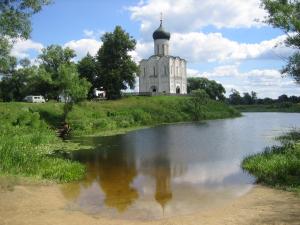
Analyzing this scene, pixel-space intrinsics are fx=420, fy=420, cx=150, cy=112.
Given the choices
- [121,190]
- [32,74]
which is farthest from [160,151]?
[32,74]

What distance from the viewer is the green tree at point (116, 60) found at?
6994 centimetres

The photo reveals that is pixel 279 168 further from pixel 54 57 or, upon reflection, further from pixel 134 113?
pixel 54 57

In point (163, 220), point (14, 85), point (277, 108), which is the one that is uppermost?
point (14, 85)

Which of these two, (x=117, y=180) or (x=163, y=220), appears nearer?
(x=163, y=220)

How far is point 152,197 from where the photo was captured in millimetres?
17188

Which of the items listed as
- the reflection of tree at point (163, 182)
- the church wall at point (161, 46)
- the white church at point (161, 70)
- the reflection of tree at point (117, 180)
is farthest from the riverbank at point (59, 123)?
the church wall at point (161, 46)

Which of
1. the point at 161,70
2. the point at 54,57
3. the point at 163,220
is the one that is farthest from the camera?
the point at 161,70

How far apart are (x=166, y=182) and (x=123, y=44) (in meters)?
52.8

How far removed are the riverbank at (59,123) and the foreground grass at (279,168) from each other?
883 centimetres

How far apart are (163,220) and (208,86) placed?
417 ft

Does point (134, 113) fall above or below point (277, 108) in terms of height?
above

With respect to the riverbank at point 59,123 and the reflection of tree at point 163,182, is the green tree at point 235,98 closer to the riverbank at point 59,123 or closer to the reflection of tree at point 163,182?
the riverbank at point 59,123

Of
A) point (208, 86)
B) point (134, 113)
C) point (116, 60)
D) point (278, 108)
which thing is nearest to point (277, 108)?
point (278, 108)

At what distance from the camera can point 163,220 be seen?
44.4 feet
